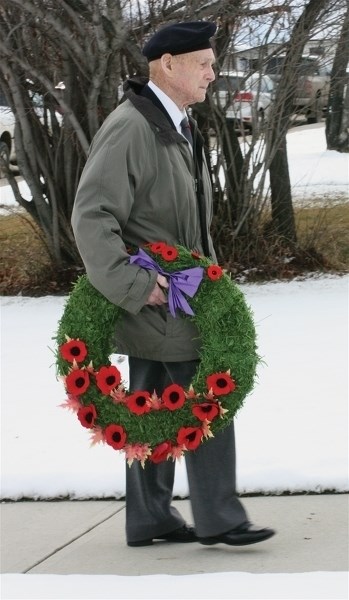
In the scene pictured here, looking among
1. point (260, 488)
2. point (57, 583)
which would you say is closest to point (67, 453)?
point (260, 488)

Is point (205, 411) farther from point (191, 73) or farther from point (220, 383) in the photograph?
point (191, 73)

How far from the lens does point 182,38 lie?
396cm

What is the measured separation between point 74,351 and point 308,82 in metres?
5.66

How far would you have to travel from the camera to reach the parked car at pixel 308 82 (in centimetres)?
876

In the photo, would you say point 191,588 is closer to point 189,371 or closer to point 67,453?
point 189,371

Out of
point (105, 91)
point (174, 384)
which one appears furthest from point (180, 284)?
point (105, 91)

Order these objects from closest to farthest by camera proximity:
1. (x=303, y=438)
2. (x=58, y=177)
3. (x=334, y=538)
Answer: (x=334, y=538)
(x=303, y=438)
(x=58, y=177)

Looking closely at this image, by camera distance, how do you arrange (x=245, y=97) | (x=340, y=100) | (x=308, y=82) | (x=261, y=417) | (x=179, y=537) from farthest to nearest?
(x=340, y=100) → (x=308, y=82) → (x=245, y=97) → (x=261, y=417) → (x=179, y=537)

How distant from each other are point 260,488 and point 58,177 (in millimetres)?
4999

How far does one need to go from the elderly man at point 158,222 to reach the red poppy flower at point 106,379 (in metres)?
0.13

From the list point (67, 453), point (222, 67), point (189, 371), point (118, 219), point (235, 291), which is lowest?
point (67, 453)

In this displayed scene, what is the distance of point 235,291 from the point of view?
396cm

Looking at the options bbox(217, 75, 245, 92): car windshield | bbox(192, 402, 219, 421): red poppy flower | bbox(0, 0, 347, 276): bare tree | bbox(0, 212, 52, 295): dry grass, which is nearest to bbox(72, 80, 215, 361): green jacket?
bbox(192, 402, 219, 421): red poppy flower

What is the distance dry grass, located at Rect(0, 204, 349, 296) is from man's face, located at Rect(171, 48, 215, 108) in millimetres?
5267
